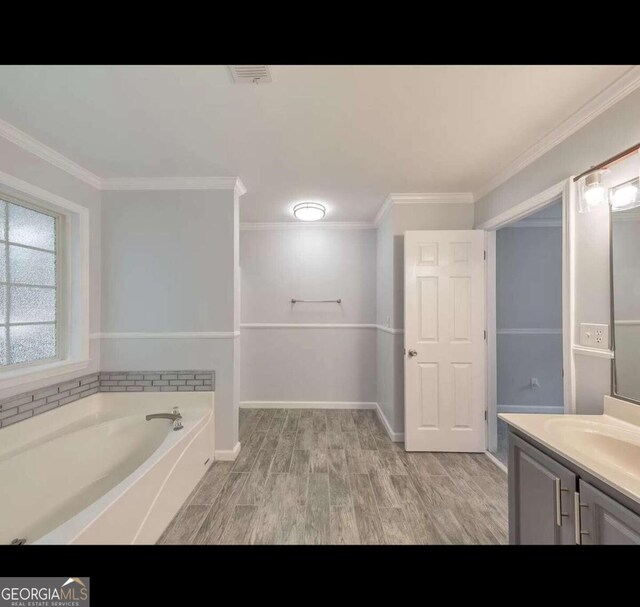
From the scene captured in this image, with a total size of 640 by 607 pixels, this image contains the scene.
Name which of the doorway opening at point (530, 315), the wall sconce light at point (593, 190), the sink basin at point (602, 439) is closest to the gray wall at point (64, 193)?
the sink basin at point (602, 439)

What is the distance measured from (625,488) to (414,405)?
1849 mm

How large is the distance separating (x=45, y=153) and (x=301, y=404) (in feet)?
11.2

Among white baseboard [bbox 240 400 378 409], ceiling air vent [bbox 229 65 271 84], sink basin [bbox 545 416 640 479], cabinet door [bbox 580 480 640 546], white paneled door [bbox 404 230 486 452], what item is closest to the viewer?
cabinet door [bbox 580 480 640 546]

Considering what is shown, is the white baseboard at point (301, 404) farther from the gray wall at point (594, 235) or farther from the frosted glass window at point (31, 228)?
the frosted glass window at point (31, 228)

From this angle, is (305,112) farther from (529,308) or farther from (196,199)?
(529,308)

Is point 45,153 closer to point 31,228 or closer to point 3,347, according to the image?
point 31,228

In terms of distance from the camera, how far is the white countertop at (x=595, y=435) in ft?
3.51

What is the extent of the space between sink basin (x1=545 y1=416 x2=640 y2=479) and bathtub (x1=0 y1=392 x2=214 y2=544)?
6.53 ft

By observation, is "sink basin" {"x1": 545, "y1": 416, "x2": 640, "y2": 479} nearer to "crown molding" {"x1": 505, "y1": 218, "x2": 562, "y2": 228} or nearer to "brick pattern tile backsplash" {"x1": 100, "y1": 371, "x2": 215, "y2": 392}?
"brick pattern tile backsplash" {"x1": 100, "y1": 371, "x2": 215, "y2": 392}

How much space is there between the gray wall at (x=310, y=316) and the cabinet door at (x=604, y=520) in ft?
9.19

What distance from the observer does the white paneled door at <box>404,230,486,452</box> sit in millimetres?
2621

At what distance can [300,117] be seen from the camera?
1.64 meters

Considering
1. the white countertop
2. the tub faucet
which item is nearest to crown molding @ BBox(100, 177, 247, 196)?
the tub faucet

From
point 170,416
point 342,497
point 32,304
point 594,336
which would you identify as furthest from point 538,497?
point 32,304
